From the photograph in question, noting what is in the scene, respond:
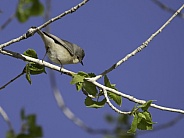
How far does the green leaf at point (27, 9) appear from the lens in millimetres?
A: 1588

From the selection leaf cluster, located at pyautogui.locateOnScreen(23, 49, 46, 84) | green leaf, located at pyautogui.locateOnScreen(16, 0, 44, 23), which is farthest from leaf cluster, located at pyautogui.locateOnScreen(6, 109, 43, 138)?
leaf cluster, located at pyautogui.locateOnScreen(23, 49, 46, 84)

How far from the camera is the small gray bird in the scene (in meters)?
4.37

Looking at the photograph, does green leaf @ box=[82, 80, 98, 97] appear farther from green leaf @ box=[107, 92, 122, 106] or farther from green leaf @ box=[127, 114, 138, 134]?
green leaf @ box=[127, 114, 138, 134]

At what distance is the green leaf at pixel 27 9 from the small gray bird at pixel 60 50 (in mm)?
2382

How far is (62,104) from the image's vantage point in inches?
101

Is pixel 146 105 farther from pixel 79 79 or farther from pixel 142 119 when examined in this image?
pixel 79 79

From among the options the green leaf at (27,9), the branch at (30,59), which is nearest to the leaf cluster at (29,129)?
the green leaf at (27,9)

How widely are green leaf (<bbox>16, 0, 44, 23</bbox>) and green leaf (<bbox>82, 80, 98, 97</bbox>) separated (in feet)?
5.01

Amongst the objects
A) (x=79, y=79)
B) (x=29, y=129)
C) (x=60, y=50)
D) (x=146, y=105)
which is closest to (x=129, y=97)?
(x=146, y=105)

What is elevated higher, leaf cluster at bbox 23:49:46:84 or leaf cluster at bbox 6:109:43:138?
leaf cluster at bbox 23:49:46:84

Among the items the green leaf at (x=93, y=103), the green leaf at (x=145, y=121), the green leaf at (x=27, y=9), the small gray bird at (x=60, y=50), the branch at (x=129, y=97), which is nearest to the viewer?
the green leaf at (x=27, y=9)

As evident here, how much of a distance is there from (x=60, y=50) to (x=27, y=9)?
310cm

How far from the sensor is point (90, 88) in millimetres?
3156

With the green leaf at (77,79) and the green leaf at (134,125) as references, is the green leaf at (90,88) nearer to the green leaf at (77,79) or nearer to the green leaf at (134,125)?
the green leaf at (77,79)
